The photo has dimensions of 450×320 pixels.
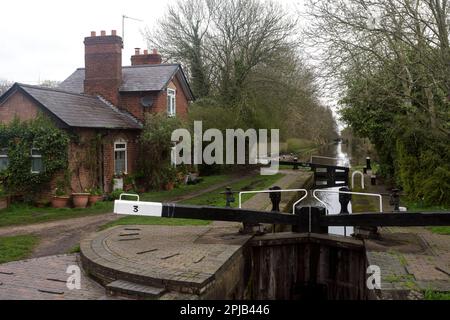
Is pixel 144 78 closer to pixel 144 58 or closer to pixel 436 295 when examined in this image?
pixel 144 58

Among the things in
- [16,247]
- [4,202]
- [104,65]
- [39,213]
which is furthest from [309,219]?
[104,65]

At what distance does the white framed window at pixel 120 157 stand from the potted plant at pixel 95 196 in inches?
75.5

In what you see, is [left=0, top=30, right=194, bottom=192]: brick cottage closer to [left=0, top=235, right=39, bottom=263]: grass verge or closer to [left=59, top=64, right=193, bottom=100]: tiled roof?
[left=59, top=64, right=193, bottom=100]: tiled roof

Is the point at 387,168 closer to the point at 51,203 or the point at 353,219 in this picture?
the point at 353,219

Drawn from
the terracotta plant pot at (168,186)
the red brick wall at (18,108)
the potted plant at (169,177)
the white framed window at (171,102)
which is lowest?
the terracotta plant pot at (168,186)

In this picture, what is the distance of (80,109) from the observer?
639 inches

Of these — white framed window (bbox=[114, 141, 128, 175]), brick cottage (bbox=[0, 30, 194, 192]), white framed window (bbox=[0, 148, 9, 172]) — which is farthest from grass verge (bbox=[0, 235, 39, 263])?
white framed window (bbox=[114, 141, 128, 175])

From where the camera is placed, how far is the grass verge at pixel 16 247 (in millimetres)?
8109

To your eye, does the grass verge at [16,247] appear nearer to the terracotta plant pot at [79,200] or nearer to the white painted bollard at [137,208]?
the white painted bollard at [137,208]

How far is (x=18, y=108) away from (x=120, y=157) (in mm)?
4289

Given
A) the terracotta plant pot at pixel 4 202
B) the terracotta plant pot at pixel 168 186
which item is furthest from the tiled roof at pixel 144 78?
the terracotta plant pot at pixel 4 202

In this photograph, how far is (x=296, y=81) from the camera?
2827cm
